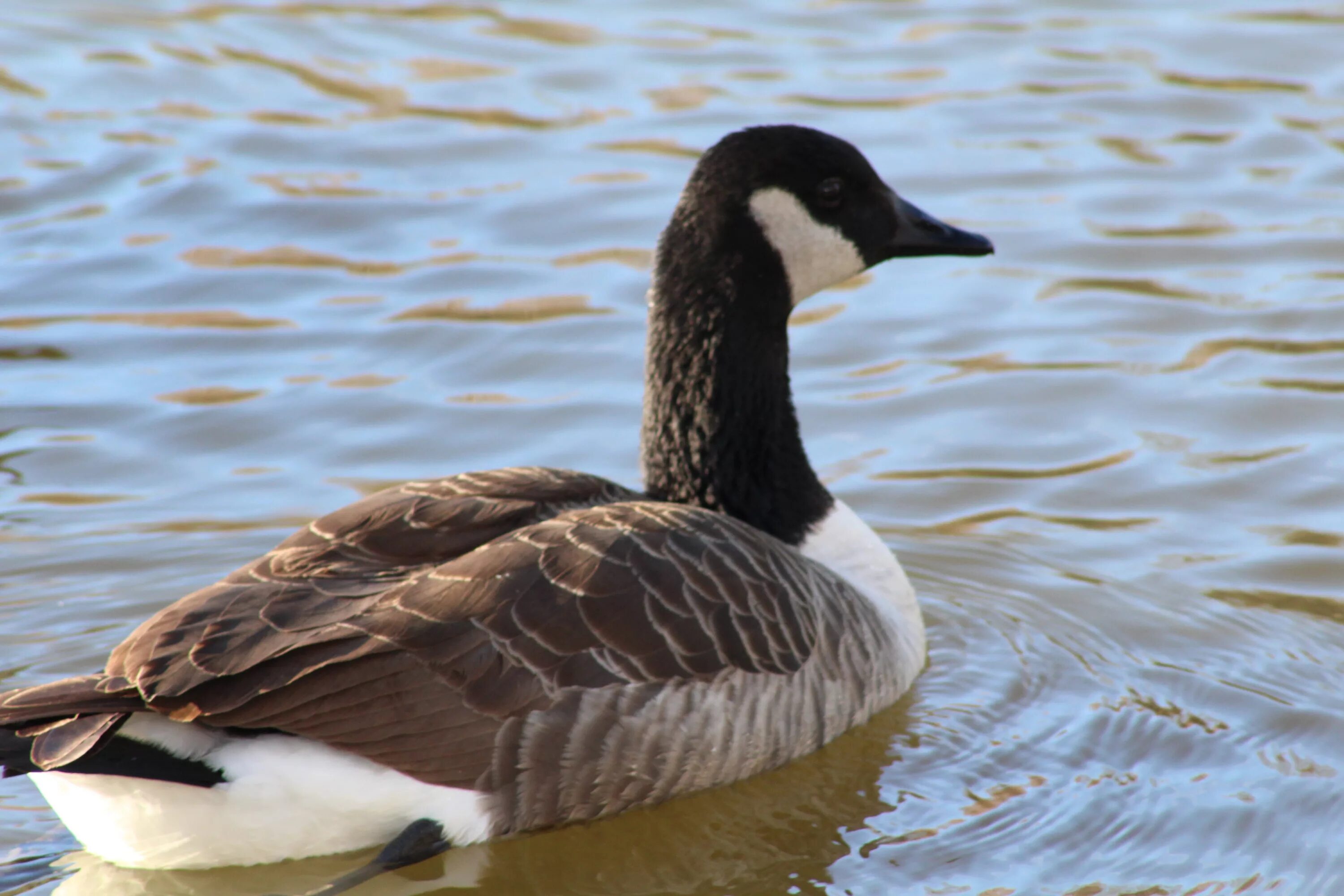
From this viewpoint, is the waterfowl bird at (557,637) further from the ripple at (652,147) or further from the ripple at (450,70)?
the ripple at (450,70)

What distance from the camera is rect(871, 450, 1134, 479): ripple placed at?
8406 mm

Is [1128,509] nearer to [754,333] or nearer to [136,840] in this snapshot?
[754,333]

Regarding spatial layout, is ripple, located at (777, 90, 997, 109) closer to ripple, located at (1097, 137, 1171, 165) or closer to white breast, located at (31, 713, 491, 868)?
ripple, located at (1097, 137, 1171, 165)

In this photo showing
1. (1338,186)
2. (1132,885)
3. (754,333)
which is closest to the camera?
(1132,885)

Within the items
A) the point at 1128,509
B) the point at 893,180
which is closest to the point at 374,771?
the point at 1128,509

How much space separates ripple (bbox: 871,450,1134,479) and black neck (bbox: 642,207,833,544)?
70.8 inches

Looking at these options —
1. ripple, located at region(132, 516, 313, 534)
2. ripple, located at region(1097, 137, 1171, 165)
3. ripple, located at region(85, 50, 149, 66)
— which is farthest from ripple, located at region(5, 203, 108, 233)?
ripple, located at region(1097, 137, 1171, 165)

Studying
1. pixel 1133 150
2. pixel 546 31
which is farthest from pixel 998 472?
pixel 546 31

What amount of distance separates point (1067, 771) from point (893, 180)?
5723 mm

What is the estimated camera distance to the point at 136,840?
507 centimetres

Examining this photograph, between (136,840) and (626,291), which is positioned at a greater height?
(626,291)

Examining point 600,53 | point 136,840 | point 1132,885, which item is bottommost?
point 1132,885

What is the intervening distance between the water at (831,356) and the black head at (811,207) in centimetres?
146

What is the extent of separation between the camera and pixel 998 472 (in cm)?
846
